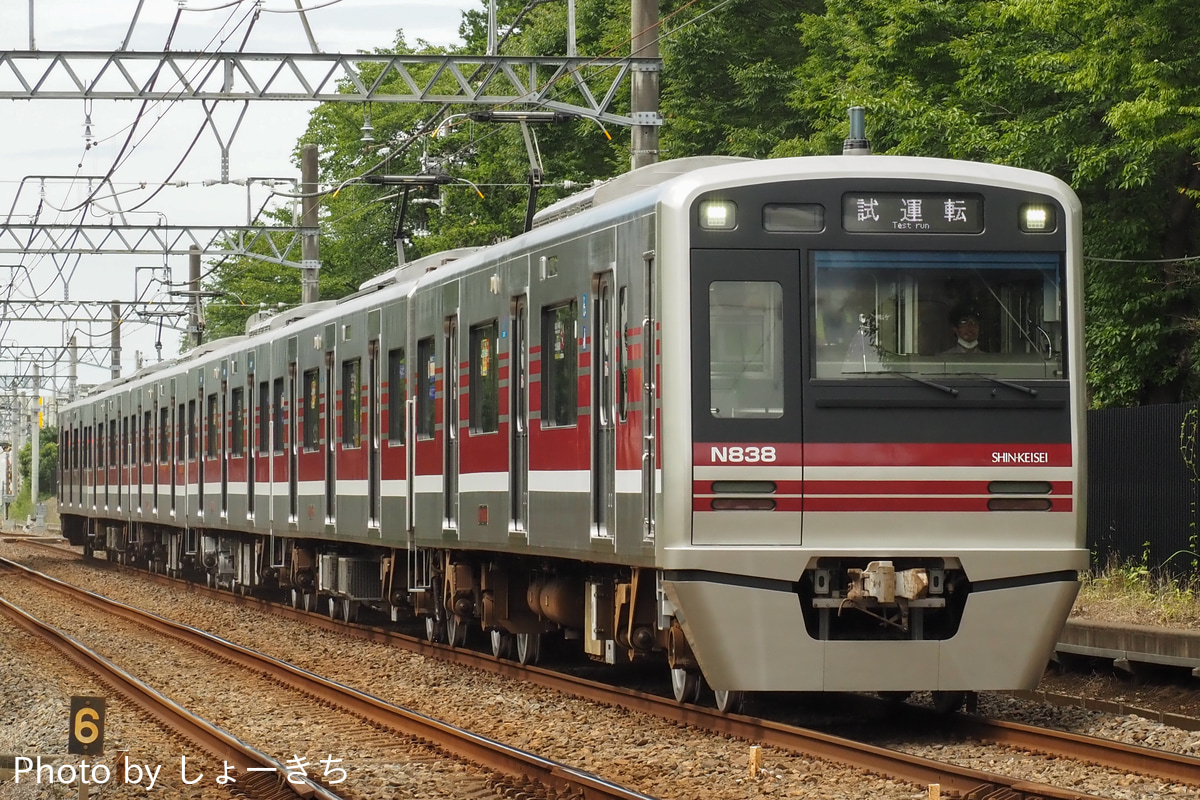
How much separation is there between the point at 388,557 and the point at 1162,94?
30.3 feet

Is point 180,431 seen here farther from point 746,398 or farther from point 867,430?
point 867,430

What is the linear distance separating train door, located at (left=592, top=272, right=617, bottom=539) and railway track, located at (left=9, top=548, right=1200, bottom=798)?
3.72 ft

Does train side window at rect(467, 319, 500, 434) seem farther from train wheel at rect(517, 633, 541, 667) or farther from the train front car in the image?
the train front car

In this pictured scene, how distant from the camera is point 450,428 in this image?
1518cm

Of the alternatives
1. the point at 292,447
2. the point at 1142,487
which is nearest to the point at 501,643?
the point at 292,447

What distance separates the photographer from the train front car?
1023cm

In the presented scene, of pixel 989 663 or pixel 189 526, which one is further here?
pixel 189 526

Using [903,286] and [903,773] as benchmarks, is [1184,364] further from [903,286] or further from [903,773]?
[903,773]

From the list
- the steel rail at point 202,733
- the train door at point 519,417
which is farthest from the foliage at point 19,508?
the train door at point 519,417

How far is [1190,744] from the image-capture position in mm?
10031

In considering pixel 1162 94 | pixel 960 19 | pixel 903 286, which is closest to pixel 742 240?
pixel 903 286

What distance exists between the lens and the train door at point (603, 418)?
11.4 meters

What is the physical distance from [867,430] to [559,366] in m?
2.70

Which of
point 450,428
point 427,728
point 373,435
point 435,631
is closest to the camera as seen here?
point 427,728
